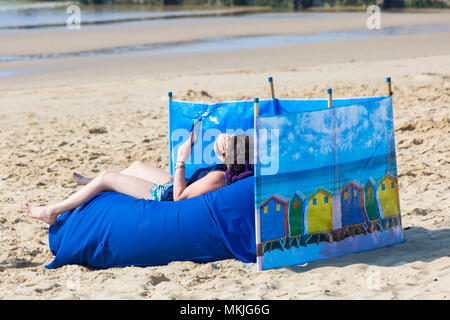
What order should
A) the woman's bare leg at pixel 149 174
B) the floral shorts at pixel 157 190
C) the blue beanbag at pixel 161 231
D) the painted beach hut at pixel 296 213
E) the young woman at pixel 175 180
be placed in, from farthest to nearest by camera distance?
1. the woman's bare leg at pixel 149 174
2. the floral shorts at pixel 157 190
3. the young woman at pixel 175 180
4. the blue beanbag at pixel 161 231
5. the painted beach hut at pixel 296 213

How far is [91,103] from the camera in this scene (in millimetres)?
10078

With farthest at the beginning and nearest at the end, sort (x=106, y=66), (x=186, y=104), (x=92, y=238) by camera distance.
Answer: (x=106, y=66) → (x=186, y=104) → (x=92, y=238)

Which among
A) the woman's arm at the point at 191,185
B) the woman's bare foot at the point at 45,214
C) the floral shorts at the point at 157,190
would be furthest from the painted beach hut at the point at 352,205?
the woman's bare foot at the point at 45,214

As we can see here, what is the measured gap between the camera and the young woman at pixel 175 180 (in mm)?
4156

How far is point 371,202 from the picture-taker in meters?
4.20

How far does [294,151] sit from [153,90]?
748 centimetres

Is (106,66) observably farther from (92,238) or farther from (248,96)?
(92,238)

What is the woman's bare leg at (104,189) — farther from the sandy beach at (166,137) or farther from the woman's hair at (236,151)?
the woman's hair at (236,151)

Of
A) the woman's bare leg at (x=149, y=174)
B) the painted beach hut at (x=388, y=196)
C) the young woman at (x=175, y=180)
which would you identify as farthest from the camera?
the woman's bare leg at (x=149, y=174)

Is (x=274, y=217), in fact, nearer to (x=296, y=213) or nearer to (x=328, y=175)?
(x=296, y=213)

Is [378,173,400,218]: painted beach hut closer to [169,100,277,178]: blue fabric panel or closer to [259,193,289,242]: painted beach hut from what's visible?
[259,193,289,242]: painted beach hut

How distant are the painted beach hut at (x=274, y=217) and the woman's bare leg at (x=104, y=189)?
3.49ft

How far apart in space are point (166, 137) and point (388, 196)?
4.05 metres
